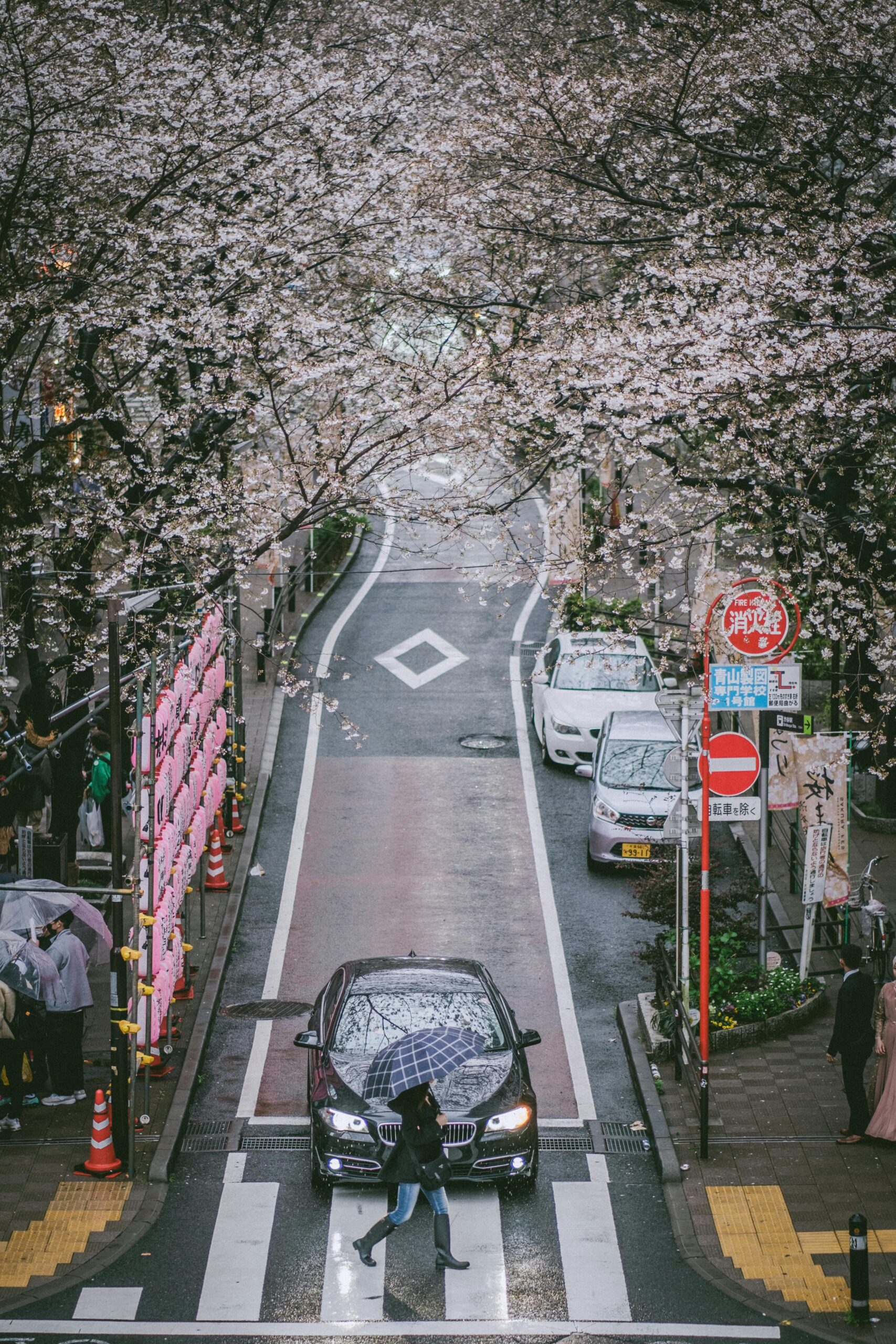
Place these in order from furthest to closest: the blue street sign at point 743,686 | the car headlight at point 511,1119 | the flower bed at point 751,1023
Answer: the flower bed at point 751,1023
the blue street sign at point 743,686
the car headlight at point 511,1119

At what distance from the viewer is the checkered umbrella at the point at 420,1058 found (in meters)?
9.83

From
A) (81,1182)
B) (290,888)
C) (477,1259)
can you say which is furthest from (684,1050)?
(290,888)

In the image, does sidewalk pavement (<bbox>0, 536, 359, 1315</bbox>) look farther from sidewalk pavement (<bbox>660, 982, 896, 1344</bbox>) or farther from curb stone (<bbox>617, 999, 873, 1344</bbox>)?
sidewalk pavement (<bbox>660, 982, 896, 1344</bbox>)

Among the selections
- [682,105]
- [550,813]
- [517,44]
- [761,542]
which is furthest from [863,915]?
[517,44]

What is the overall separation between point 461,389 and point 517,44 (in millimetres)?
8087

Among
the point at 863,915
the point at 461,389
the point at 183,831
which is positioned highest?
the point at 461,389

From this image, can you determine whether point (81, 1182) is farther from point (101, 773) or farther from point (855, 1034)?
point (855, 1034)

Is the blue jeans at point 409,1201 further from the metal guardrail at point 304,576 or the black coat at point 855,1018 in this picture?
the metal guardrail at point 304,576

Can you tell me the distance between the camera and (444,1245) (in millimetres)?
9992

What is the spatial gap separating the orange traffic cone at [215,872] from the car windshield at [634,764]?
17.8 feet

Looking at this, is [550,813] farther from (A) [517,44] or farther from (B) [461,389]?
(A) [517,44]

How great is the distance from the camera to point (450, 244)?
66.9 feet

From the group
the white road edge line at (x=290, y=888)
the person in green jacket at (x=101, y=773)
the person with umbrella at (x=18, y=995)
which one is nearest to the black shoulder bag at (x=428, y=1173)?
the white road edge line at (x=290, y=888)

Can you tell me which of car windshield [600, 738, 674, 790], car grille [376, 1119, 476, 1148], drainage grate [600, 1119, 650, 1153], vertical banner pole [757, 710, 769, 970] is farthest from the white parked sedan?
car grille [376, 1119, 476, 1148]
